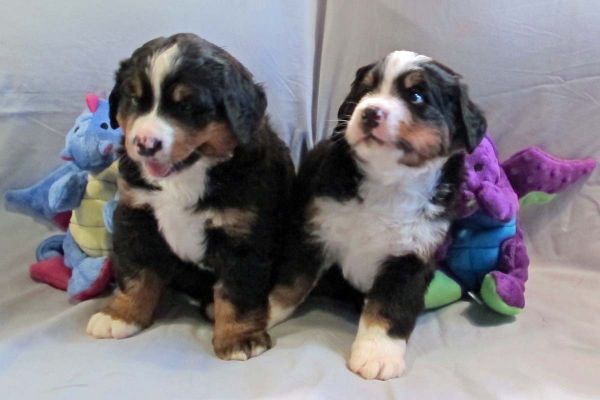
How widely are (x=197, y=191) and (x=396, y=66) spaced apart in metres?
0.80

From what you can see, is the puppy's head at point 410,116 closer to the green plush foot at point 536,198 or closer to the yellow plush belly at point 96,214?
the green plush foot at point 536,198

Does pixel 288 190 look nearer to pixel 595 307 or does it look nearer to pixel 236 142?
pixel 236 142

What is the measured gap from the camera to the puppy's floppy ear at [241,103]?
2145mm

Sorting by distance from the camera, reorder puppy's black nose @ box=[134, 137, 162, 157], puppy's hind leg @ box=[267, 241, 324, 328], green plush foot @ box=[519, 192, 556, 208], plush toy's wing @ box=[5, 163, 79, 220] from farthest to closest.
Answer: green plush foot @ box=[519, 192, 556, 208] → plush toy's wing @ box=[5, 163, 79, 220] → puppy's hind leg @ box=[267, 241, 324, 328] → puppy's black nose @ box=[134, 137, 162, 157]

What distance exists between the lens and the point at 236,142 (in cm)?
223

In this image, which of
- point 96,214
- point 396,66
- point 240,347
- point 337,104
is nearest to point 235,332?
point 240,347

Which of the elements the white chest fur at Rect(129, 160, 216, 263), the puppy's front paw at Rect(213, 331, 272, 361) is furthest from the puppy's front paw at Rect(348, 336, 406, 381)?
the white chest fur at Rect(129, 160, 216, 263)

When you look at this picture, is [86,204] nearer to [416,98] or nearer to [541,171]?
[416,98]

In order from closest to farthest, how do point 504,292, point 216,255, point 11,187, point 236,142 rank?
point 236,142
point 216,255
point 504,292
point 11,187

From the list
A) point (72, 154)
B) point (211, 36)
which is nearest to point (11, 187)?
point (72, 154)

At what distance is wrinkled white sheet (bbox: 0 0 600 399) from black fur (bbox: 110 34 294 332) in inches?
8.5

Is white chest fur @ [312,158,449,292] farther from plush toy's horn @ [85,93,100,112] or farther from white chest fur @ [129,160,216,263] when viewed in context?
plush toy's horn @ [85,93,100,112]

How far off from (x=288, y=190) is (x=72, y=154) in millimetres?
848

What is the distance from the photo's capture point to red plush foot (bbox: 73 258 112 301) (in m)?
2.59
